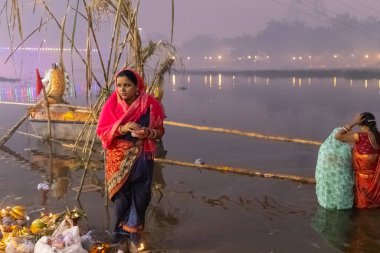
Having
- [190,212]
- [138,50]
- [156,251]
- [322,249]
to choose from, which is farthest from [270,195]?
[138,50]

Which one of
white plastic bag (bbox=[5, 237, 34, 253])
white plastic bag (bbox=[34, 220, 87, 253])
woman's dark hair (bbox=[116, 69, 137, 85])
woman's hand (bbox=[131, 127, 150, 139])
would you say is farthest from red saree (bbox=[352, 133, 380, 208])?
white plastic bag (bbox=[5, 237, 34, 253])

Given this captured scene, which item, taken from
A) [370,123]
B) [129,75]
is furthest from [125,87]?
[370,123]

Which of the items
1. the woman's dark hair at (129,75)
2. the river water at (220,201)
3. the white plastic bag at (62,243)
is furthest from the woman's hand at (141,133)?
the river water at (220,201)

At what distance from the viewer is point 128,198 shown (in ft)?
13.0

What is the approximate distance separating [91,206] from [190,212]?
1491 mm

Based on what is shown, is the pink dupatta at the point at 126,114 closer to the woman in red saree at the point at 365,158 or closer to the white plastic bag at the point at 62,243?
the white plastic bag at the point at 62,243

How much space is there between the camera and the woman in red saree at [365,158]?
5016 mm

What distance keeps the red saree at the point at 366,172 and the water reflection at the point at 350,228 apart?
0.16m

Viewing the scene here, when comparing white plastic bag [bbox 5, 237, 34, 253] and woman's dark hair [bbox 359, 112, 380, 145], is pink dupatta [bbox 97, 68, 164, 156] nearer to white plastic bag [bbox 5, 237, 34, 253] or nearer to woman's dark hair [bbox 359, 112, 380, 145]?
white plastic bag [bbox 5, 237, 34, 253]

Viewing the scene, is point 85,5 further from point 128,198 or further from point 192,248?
point 192,248

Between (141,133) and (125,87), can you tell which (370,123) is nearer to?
(141,133)

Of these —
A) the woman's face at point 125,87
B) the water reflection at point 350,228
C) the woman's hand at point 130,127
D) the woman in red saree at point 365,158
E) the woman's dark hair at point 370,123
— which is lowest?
the water reflection at point 350,228

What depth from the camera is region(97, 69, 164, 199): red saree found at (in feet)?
12.3

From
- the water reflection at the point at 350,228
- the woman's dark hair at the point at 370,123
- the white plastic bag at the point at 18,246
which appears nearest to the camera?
the white plastic bag at the point at 18,246
